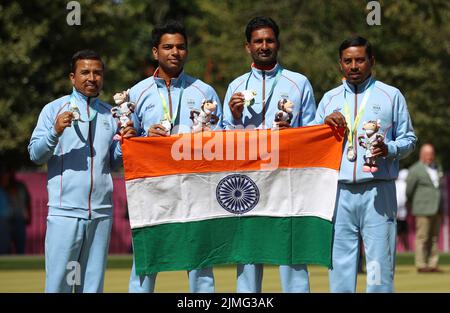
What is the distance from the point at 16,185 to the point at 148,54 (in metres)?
15.7

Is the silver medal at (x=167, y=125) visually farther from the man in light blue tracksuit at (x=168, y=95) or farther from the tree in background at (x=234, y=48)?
the tree in background at (x=234, y=48)

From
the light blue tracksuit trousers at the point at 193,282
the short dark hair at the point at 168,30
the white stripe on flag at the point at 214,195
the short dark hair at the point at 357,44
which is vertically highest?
the short dark hair at the point at 168,30

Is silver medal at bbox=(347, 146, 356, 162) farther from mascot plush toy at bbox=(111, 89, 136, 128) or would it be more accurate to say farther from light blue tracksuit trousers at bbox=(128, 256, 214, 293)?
mascot plush toy at bbox=(111, 89, 136, 128)

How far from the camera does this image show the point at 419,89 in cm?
3528

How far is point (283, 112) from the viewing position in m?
11.5

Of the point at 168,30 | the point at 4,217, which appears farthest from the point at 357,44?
the point at 4,217

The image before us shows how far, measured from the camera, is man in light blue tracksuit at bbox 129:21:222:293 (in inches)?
460

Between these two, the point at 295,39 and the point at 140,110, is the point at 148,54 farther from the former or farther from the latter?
the point at 140,110

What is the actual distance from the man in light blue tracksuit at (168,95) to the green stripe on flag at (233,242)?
21cm

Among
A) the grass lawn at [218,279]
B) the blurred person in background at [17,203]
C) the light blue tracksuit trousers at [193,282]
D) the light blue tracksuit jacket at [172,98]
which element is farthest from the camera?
the blurred person in background at [17,203]

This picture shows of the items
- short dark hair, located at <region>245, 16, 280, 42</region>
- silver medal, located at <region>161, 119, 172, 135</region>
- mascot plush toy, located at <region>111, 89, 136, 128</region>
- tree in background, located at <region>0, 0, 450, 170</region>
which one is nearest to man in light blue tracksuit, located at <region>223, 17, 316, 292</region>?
short dark hair, located at <region>245, 16, 280, 42</region>

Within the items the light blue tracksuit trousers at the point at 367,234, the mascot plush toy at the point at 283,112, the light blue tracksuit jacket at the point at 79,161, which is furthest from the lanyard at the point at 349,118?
the light blue tracksuit jacket at the point at 79,161

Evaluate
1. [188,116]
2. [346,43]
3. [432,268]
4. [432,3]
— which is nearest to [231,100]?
[188,116]

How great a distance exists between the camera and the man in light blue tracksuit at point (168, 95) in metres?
11.7
